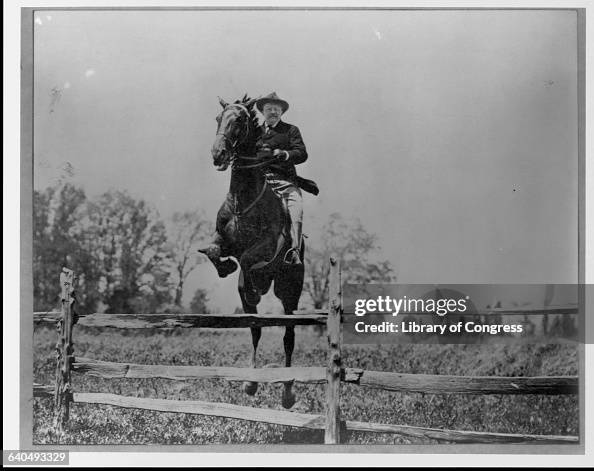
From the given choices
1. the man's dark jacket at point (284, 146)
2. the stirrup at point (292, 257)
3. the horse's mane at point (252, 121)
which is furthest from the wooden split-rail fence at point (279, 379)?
the horse's mane at point (252, 121)

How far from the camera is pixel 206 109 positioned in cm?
764

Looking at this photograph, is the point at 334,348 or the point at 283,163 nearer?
the point at 334,348

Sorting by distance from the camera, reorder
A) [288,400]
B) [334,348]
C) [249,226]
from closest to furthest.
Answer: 1. [334,348]
2. [288,400]
3. [249,226]

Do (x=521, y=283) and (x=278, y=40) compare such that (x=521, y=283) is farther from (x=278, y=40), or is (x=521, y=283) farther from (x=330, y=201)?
(x=278, y=40)

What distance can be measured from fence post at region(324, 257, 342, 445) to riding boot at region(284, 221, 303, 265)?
14.7 inches

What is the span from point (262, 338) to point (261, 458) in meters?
1.22

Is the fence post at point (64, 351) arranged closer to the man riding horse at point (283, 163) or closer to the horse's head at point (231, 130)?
the man riding horse at point (283, 163)

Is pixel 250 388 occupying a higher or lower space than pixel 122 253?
lower

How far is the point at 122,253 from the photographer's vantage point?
25.3ft

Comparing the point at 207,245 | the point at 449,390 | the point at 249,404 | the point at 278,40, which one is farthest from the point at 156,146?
the point at 449,390

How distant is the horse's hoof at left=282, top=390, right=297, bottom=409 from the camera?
759cm

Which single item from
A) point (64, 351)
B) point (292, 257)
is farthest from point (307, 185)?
point (64, 351)

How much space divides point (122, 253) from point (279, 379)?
6.81ft

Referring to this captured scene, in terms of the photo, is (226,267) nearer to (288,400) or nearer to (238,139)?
(238,139)
